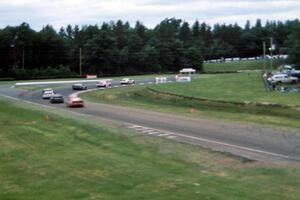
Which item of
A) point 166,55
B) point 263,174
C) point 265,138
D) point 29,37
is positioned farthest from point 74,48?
point 263,174

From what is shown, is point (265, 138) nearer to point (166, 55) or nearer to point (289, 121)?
point (289, 121)

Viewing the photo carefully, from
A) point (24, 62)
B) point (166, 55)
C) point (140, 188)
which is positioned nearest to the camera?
point (140, 188)

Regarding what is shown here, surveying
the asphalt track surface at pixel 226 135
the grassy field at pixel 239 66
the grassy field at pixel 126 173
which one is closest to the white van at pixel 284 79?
the asphalt track surface at pixel 226 135

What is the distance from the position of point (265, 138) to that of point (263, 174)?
1252cm

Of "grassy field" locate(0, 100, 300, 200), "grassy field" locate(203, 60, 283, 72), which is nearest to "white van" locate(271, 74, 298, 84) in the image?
"grassy field" locate(0, 100, 300, 200)

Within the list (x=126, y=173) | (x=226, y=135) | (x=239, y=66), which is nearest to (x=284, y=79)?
(x=226, y=135)

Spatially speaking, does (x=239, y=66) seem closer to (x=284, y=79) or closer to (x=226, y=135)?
(x=284, y=79)

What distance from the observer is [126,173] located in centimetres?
1525

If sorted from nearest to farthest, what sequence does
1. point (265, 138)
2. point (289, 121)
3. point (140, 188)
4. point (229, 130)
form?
1. point (140, 188)
2. point (265, 138)
3. point (229, 130)
4. point (289, 121)

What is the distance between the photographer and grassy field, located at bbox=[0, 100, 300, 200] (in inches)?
499

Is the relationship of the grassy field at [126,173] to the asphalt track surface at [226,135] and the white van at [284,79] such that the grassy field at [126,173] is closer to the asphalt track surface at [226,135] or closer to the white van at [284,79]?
the asphalt track surface at [226,135]

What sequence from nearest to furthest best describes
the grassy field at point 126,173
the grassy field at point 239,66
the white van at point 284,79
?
the grassy field at point 126,173
the white van at point 284,79
the grassy field at point 239,66

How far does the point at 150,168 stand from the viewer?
645 inches

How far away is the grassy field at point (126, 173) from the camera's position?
12664mm
